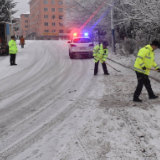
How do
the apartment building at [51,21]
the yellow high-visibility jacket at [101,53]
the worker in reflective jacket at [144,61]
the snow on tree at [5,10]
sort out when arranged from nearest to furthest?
the worker in reflective jacket at [144,61] → the yellow high-visibility jacket at [101,53] → the snow on tree at [5,10] → the apartment building at [51,21]

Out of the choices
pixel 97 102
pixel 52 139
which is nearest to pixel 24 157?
pixel 52 139

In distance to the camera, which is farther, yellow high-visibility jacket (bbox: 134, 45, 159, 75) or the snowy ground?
yellow high-visibility jacket (bbox: 134, 45, 159, 75)

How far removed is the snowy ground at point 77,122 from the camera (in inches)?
144

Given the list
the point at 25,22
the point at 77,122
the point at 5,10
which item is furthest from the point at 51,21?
the point at 77,122

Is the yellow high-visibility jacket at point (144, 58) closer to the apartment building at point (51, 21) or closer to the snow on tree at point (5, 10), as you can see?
the snow on tree at point (5, 10)

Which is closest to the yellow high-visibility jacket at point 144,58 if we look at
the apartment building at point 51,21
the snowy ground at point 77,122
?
A: the snowy ground at point 77,122

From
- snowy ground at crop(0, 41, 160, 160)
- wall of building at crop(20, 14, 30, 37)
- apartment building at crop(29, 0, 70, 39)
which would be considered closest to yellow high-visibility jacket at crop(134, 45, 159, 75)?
snowy ground at crop(0, 41, 160, 160)

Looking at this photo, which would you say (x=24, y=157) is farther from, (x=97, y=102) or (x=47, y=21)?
(x=47, y=21)

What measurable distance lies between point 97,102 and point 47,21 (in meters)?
80.3

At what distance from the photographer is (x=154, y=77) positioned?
9.77 meters

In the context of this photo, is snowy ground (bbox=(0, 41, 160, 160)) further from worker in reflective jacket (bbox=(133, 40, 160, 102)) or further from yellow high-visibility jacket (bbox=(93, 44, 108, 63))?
yellow high-visibility jacket (bbox=(93, 44, 108, 63))

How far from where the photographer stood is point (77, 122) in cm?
492

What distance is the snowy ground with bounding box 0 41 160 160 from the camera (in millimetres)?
3664

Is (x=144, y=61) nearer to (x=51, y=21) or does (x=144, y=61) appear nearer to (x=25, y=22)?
(x=51, y=21)
